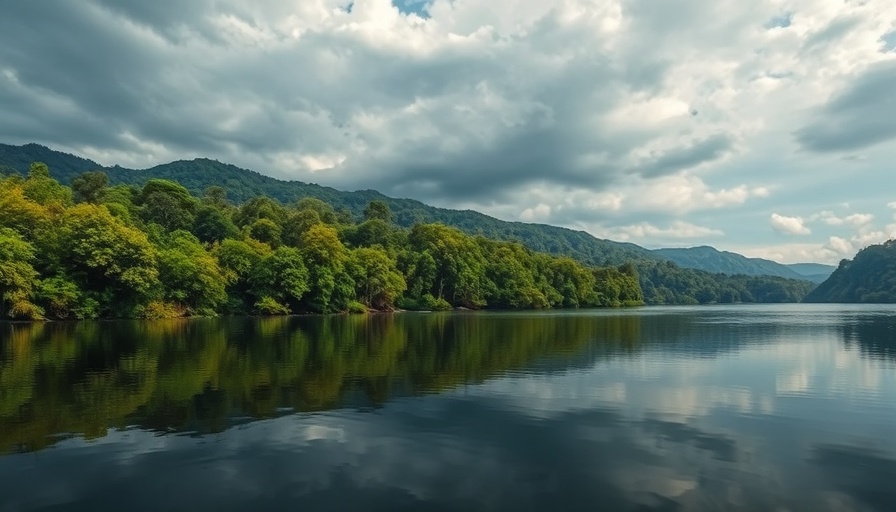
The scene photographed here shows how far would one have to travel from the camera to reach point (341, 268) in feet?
339

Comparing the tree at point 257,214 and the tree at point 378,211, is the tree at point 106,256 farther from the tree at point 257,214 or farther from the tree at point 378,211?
the tree at point 378,211

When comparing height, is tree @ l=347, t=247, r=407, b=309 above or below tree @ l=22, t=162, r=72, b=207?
below

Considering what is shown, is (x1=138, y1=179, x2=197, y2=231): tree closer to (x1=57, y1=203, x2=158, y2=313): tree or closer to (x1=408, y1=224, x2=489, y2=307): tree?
(x1=57, y1=203, x2=158, y2=313): tree

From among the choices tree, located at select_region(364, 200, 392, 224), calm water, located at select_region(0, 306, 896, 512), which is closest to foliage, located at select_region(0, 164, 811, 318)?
tree, located at select_region(364, 200, 392, 224)

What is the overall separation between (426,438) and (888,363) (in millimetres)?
30267

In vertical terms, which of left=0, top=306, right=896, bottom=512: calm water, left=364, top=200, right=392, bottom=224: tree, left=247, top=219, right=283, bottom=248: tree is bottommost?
left=0, top=306, right=896, bottom=512: calm water

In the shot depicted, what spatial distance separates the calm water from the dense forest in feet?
137

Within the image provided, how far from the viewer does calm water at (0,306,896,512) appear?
36.2 ft

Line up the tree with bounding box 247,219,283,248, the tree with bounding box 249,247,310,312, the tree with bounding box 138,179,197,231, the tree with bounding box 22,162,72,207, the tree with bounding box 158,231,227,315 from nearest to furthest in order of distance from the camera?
the tree with bounding box 158,231,227,315, the tree with bounding box 22,162,72,207, the tree with bounding box 249,247,310,312, the tree with bounding box 138,179,197,231, the tree with bounding box 247,219,283,248

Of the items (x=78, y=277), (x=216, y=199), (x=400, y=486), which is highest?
(x=216, y=199)

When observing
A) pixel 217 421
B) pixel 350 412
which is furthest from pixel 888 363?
pixel 217 421

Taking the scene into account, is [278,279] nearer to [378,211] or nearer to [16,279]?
[16,279]

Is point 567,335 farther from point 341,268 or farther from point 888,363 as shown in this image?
point 341,268

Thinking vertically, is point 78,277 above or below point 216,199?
below
